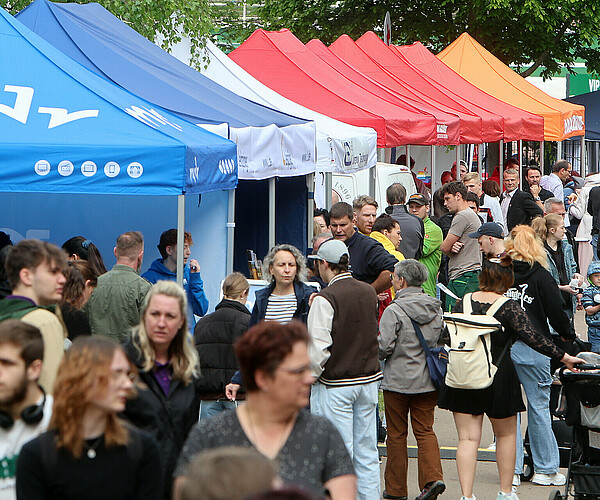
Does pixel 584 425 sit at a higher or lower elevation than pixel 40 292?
lower

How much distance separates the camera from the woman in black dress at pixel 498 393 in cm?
670

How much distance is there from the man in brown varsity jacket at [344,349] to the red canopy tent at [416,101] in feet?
34.6

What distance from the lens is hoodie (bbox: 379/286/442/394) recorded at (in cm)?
701

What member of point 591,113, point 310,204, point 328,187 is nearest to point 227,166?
point 310,204

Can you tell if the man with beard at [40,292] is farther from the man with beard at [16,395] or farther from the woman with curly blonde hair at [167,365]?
the man with beard at [16,395]

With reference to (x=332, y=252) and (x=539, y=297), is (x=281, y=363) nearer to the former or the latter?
(x=332, y=252)

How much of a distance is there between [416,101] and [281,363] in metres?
15.4

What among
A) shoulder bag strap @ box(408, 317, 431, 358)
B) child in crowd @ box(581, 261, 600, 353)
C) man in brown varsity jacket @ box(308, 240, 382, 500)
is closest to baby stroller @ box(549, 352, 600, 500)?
shoulder bag strap @ box(408, 317, 431, 358)

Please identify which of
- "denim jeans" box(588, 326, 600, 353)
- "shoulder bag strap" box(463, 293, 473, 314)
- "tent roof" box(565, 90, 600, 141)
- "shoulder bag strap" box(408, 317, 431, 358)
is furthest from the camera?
"tent roof" box(565, 90, 600, 141)

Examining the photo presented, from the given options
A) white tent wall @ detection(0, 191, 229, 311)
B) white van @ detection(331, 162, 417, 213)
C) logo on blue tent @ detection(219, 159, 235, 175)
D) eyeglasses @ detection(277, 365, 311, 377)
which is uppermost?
white van @ detection(331, 162, 417, 213)

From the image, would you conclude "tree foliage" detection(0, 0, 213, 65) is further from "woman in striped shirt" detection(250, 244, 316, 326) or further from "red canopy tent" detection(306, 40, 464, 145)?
"woman in striped shirt" detection(250, 244, 316, 326)

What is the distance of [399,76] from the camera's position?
2017 cm

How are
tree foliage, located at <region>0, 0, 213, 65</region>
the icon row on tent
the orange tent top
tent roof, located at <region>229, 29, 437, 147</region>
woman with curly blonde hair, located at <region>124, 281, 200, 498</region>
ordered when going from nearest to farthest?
woman with curly blonde hair, located at <region>124, 281, 200, 498</region>, the icon row on tent, tree foliage, located at <region>0, 0, 213, 65</region>, tent roof, located at <region>229, 29, 437, 147</region>, the orange tent top

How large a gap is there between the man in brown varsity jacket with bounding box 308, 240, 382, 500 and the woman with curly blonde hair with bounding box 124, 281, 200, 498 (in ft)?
6.08
